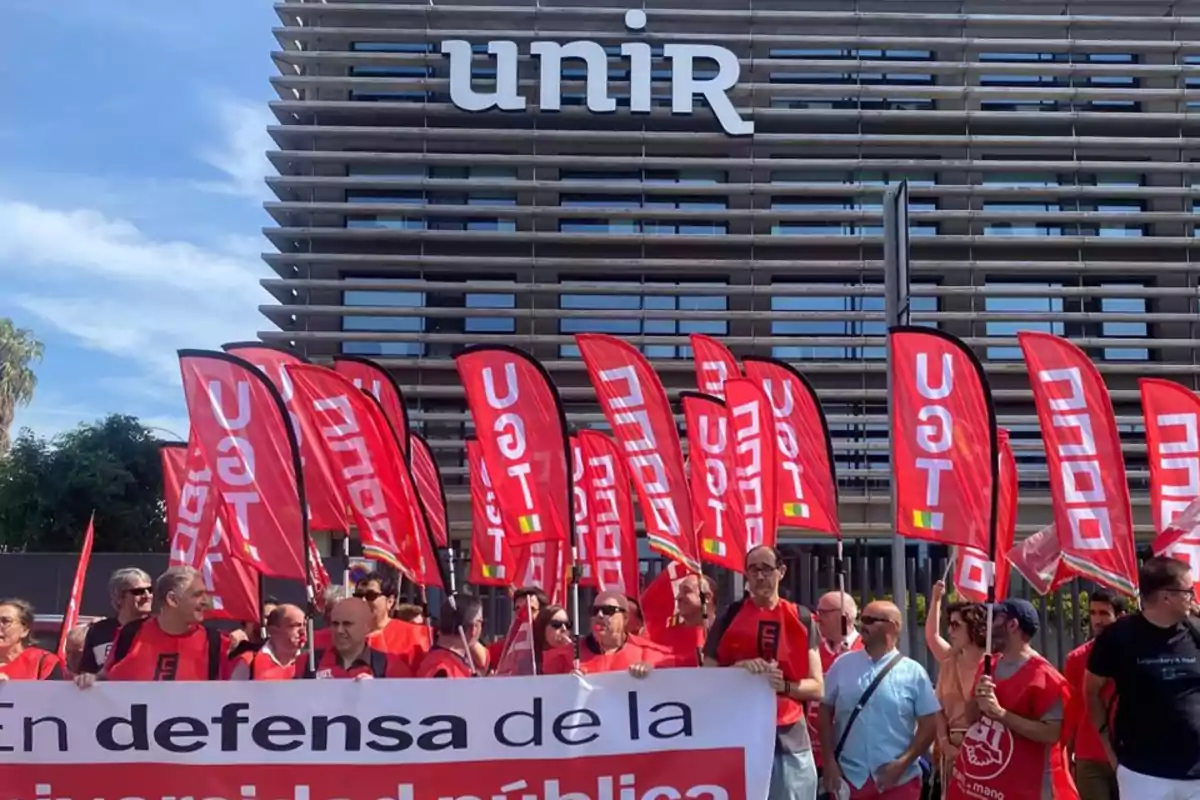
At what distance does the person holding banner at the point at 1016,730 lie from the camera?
5734mm

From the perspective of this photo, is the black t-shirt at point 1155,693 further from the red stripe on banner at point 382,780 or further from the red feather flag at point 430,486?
the red feather flag at point 430,486

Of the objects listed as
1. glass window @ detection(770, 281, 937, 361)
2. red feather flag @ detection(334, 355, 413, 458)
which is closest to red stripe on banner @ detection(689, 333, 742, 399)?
red feather flag @ detection(334, 355, 413, 458)

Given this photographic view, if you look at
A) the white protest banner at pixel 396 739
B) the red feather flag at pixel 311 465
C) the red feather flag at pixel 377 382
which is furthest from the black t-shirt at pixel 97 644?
the red feather flag at pixel 377 382

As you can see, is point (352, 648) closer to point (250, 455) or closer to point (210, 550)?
point (250, 455)

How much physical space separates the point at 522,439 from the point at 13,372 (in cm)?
4266

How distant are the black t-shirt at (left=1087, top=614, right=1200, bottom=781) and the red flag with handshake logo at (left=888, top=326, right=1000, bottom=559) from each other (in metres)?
2.15

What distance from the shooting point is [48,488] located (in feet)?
103

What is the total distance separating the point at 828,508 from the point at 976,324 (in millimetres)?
20045

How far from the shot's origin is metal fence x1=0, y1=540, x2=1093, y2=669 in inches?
532

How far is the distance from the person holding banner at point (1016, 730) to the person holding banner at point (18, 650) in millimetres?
4852

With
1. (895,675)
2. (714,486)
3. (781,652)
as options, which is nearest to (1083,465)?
(895,675)

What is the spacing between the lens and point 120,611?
6875 mm

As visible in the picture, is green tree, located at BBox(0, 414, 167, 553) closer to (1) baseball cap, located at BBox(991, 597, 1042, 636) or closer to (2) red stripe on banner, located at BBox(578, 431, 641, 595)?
(2) red stripe on banner, located at BBox(578, 431, 641, 595)

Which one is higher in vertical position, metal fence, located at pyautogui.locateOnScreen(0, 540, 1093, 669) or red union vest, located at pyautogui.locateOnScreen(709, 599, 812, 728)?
red union vest, located at pyautogui.locateOnScreen(709, 599, 812, 728)
